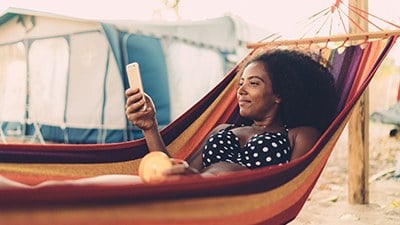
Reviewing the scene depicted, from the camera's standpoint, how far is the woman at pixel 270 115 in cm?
180

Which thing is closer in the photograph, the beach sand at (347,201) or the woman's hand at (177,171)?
the woman's hand at (177,171)

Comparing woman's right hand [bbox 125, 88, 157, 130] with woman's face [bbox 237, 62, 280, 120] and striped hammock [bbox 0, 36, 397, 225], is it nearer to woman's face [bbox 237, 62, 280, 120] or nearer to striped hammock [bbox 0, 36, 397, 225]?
striped hammock [bbox 0, 36, 397, 225]

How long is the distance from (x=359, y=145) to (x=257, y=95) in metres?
1.32

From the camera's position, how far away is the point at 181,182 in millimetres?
1175

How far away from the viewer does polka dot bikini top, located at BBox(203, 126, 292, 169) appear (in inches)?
70.2

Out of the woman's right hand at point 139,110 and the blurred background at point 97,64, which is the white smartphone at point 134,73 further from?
the blurred background at point 97,64

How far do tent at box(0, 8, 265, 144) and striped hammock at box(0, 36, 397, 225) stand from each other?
Result: 2.47 m

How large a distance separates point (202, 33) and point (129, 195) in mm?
4355

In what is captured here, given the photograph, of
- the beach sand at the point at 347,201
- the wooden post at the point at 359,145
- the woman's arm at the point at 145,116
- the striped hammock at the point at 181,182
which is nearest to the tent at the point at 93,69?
the beach sand at the point at 347,201

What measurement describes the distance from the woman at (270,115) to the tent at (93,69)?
2788mm

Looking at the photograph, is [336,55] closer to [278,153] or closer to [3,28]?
[278,153]

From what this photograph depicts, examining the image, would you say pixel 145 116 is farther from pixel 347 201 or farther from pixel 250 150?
pixel 347 201

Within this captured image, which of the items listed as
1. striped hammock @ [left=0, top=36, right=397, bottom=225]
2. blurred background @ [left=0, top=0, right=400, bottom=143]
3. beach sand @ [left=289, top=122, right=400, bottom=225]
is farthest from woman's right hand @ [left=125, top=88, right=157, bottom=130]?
blurred background @ [left=0, top=0, right=400, bottom=143]

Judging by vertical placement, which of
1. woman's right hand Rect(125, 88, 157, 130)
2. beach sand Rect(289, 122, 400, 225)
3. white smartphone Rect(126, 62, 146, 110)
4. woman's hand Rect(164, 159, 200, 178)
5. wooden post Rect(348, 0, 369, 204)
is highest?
white smartphone Rect(126, 62, 146, 110)
